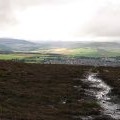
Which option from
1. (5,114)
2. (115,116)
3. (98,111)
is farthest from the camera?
(98,111)

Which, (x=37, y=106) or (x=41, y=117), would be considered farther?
(x=37, y=106)

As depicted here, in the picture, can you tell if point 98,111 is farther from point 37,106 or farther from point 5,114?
point 5,114

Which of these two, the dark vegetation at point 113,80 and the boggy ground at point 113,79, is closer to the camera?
the boggy ground at point 113,79

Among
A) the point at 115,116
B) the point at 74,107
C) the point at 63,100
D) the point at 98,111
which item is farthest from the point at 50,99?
the point at 115,116

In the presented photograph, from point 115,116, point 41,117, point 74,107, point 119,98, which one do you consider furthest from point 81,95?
point 41,117

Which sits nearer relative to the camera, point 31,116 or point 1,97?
point 31,116

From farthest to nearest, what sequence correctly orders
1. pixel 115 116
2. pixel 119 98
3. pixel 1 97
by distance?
pixel 119 98 < pixel 1 97 < pixel 115 116

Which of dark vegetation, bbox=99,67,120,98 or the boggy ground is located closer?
the boggy ground

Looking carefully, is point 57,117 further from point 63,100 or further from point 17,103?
point 63,100

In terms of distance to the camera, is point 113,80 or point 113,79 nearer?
point 113,80
